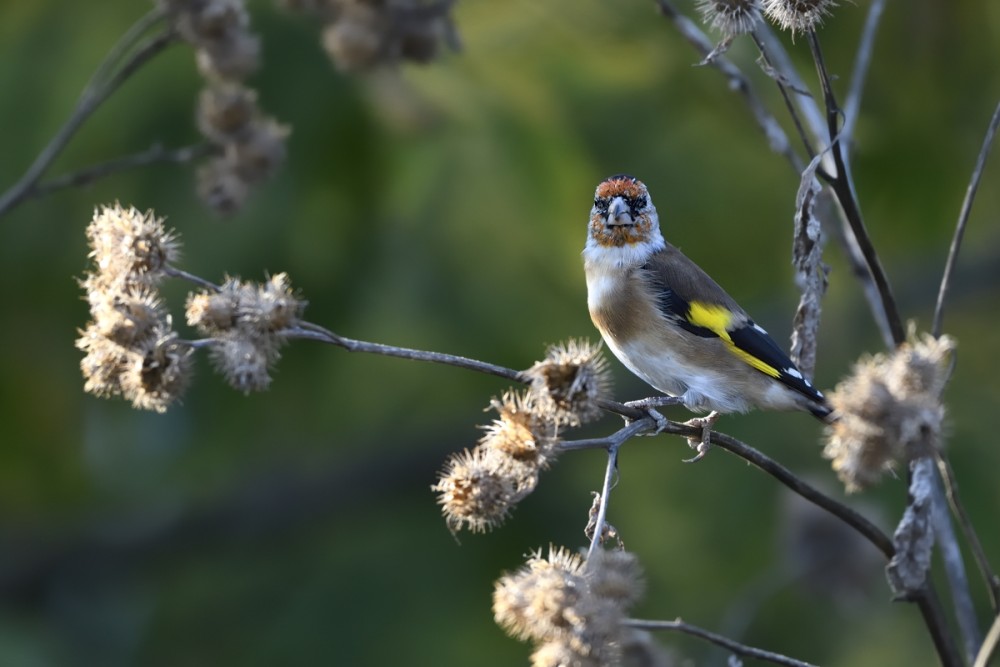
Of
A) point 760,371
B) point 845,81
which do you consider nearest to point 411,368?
point 845,81

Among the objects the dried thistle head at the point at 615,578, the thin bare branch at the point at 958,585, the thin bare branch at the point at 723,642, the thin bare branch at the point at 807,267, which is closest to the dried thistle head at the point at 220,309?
the dried thistle head at the point at 615,578

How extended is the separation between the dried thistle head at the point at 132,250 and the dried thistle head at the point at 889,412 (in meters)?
1.40

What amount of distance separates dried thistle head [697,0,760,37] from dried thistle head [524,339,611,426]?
81 cm

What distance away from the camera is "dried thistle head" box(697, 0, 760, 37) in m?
2.58

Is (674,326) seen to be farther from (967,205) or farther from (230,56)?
(230,56)

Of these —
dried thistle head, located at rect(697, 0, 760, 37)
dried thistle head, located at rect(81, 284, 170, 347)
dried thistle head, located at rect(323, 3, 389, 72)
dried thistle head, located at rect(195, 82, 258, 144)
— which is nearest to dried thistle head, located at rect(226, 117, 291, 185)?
dried thistle head, located at rect(195, 82, 258, 144)

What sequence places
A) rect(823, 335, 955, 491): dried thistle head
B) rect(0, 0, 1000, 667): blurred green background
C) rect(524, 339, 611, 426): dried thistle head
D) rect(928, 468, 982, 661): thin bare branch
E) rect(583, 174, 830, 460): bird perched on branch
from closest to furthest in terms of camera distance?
rect(823, 335, 955, 491): dried thistle head, rect(524, 339, 611, 426): dried thistle head, rect(928, 468, 982, 661): thin bare branch, rect(583, 174, 830, 460): bird perched on branch, rect(0, 0, 1000, 667): blurred green background

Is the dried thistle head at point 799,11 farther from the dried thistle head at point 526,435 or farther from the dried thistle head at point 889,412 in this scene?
the dried thistle head at point 526,435

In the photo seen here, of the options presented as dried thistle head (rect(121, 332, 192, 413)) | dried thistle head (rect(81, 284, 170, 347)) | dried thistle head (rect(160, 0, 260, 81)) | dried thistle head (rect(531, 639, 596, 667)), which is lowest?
dried thistle head (rect(531, 639, 596, 667))

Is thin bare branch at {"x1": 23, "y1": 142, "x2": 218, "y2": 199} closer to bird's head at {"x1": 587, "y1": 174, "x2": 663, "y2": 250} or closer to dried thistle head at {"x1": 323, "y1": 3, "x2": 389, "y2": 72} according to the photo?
dried thistle head at {"x1": 323, "y1": 3, "x2": 389, "y2": 72}

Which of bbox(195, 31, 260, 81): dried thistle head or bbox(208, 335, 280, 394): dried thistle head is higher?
bbox(195, 31, 260, 81): dried thistle head

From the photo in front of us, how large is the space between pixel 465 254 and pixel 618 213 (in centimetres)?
206

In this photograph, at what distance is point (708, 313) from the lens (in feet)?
12.4

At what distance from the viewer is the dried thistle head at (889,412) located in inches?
71.5
